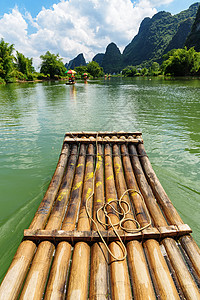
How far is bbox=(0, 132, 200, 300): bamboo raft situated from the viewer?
206cm

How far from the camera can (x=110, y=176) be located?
4445mm

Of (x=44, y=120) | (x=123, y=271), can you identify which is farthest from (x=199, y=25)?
(x=123, y=271)

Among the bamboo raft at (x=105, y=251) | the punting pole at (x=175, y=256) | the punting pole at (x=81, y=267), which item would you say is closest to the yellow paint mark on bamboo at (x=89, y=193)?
the bamboo raft at (x=105, y=251)

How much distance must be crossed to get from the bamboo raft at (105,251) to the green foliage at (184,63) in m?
83.2

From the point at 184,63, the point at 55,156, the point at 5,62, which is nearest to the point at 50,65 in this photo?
the point at 5,62

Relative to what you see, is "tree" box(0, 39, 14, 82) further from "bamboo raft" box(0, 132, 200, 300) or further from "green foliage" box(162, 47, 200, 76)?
"green foliage" box(162, 47, 200, 76)

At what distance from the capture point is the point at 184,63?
230 feet

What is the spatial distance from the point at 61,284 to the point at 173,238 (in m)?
1.94

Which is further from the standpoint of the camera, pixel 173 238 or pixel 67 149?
pixel 67 149

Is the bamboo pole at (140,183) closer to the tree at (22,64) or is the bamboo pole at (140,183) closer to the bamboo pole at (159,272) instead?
the bamboo pole at (159,272)

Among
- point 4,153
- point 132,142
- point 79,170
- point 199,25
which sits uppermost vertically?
point 199,25

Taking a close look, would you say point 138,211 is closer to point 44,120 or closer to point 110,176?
point 110,176

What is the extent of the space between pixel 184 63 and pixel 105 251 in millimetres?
87331

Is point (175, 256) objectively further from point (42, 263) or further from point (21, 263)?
point (21, 263)
